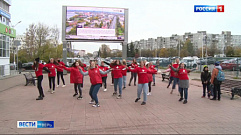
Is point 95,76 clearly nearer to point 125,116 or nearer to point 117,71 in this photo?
point 125,116

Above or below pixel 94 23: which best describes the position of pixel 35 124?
below

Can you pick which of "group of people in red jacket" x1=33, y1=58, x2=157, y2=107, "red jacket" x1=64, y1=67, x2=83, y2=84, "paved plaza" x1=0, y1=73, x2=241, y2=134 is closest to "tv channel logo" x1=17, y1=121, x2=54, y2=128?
"paved plaza" x1=0, y1=73, x2=241, y2=134

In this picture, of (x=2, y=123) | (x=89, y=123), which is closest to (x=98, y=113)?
(x=89, y=123)

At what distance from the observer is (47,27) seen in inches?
1692

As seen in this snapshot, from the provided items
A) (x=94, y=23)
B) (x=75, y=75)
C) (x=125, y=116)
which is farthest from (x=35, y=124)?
(x=94, y=23)

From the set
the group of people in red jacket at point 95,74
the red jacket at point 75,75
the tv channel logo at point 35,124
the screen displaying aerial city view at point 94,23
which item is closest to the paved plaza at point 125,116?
the tv channel logo at point 35,124

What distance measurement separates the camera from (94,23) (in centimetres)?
2256

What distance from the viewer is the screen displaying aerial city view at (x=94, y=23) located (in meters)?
22.5

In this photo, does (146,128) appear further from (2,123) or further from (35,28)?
(35,28)

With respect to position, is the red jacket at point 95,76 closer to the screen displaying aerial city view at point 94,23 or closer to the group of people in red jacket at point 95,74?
the group of people in red jacket at point 95,74

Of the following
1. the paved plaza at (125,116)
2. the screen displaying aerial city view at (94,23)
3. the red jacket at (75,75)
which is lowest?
the paved plaza at (125,116)

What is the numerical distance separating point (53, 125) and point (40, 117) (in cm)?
106

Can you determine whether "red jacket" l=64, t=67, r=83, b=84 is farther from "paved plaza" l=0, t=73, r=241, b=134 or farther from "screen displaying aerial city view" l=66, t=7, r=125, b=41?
"screen displaying aerial city view" l=66, t=7, r=125, b=41

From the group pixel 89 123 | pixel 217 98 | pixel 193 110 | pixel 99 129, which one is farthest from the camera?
pixel 217 98
